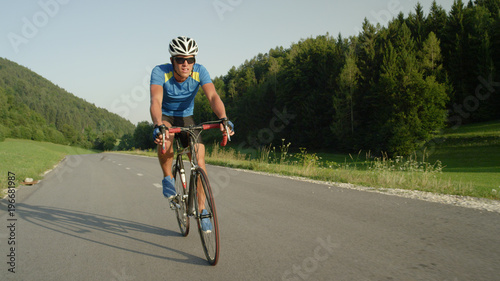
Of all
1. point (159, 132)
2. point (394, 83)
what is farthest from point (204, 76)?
point (394, 83)

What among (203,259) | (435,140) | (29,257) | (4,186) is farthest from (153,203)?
(435,140)

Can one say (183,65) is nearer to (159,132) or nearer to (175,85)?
(175,85)

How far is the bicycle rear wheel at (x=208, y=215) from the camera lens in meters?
3.24

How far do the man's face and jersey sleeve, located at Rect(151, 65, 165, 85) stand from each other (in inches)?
7.2

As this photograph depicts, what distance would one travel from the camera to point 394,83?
42500mm

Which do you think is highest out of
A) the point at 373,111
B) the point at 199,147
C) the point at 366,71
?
the point at 366,71

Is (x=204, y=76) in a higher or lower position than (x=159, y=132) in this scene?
higher

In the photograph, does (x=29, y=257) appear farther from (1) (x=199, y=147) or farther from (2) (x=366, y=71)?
(2) (x=366, y=71)

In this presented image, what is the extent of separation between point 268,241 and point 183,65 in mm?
2325

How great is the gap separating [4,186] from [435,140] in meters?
44.0

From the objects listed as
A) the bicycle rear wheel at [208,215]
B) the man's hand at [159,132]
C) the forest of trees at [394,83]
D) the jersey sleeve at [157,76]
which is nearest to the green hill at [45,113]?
the forest of trees at [394,83]

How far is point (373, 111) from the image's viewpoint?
46.9 m

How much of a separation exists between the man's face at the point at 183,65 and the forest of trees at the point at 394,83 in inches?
1557

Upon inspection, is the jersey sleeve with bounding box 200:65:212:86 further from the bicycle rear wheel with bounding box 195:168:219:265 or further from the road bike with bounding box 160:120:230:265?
the bicycle rear wheel with bounding box 195:168:219:265
